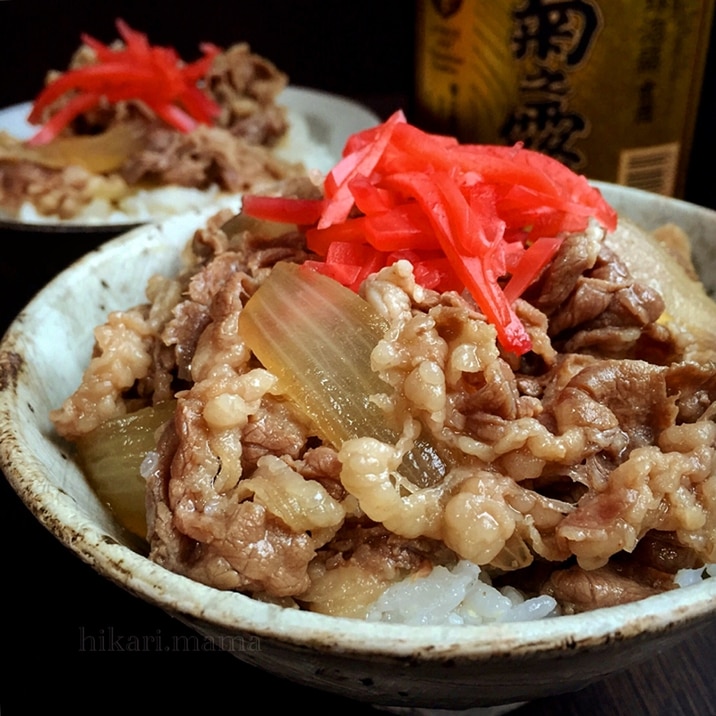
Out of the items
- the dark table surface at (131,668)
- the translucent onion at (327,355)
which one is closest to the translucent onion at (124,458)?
the translucent onion at (327,355)

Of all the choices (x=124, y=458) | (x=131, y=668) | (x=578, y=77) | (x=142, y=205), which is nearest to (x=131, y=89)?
(x=142, y=205)

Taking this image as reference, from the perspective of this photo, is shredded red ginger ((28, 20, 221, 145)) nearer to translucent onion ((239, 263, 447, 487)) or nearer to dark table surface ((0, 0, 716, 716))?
dark table surface ((0, 0, 716, 716))

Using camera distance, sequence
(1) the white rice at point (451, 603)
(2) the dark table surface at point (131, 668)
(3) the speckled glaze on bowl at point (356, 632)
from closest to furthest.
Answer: (3) the speckled glaze on bowl at point (356, 632)
(1) the white rice at point (451, 603)
(2) the dark table surface at point (131, 668)

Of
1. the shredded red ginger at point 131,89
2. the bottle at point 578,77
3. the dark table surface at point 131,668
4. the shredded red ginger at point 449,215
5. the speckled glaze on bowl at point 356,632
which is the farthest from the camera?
the shredded red ginger at point 131,89

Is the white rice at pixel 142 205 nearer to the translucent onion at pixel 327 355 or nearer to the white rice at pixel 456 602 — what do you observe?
the translucent onion at pixel 327 355

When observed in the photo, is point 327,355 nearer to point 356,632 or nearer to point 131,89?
point 356,632

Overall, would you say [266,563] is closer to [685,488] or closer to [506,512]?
[506,512]

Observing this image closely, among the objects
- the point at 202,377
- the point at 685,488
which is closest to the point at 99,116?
the point at 202,377
